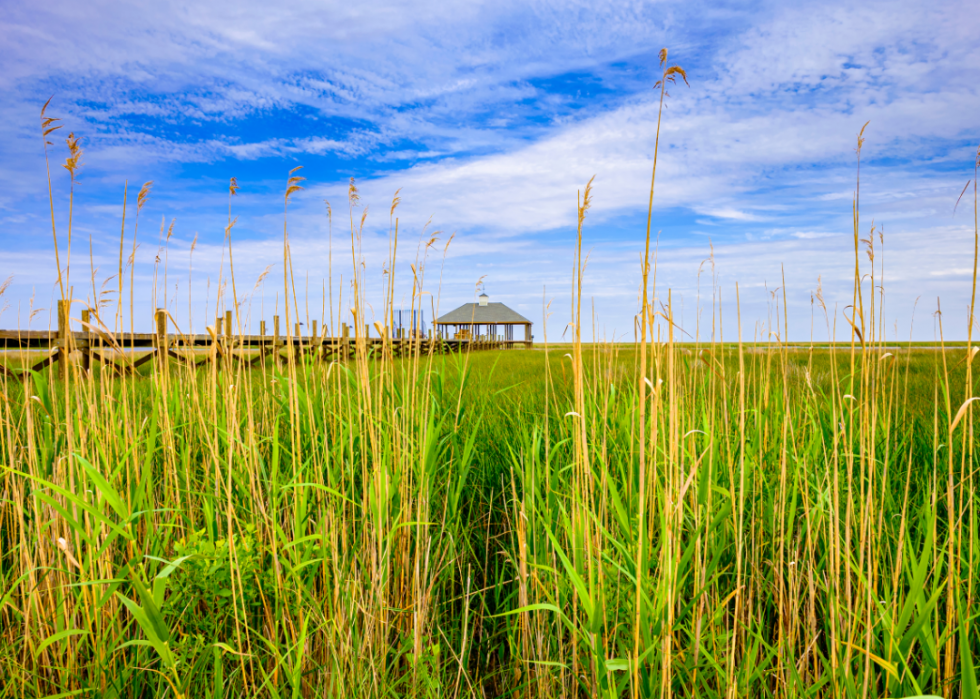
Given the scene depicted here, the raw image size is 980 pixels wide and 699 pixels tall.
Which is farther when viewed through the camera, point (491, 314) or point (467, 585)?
point (491, 314)

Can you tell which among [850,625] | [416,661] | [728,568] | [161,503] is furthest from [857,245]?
[161,503]

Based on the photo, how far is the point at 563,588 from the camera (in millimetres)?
1716

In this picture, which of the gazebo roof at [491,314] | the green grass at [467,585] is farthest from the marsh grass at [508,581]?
the gazebo roof at [491,314]

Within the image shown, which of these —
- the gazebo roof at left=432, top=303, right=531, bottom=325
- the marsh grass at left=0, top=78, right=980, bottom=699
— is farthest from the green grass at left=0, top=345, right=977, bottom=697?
the gazebo roof at left=432, top=303, right=531, bottom=325

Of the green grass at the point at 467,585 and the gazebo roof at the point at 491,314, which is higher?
the gazebo roof at the point at 491,314

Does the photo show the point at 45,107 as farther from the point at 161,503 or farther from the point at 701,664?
the point at 701,664

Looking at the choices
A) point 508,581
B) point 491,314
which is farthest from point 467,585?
point 491,314

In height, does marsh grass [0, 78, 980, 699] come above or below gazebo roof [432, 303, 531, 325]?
below

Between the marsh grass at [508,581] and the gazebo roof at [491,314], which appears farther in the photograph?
the gazebo roof at [491,314]

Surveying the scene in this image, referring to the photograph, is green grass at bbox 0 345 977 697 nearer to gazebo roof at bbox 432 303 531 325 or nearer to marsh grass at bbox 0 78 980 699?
marsh grass at bbox 0 78 980 699

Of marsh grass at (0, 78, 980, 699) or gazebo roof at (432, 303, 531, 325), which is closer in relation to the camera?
marsh grass at (0, 78, 980, 699)

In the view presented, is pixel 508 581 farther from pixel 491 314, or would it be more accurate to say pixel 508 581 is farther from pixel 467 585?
pixel 491 314

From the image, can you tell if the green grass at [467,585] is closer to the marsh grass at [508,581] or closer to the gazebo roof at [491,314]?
the marsh grass at [508,581]

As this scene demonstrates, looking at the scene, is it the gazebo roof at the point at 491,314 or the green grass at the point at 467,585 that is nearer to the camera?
the green grass at the point at 467,585
